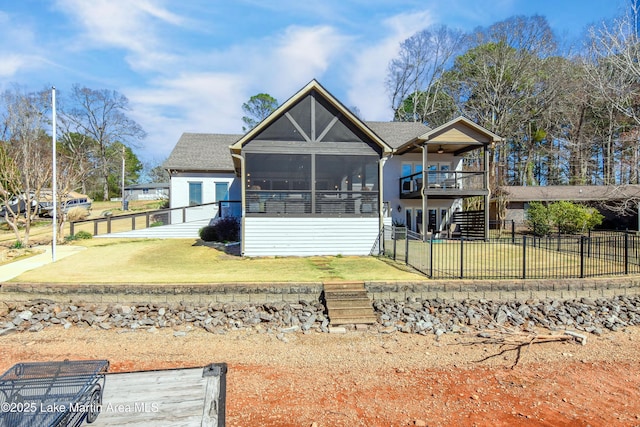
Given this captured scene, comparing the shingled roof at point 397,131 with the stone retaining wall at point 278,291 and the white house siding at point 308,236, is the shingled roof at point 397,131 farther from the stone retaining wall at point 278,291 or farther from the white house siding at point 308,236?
the stone retaining wall at point 278,291

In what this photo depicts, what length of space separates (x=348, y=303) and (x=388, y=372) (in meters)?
2.86

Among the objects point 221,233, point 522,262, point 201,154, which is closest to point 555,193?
point 522,262

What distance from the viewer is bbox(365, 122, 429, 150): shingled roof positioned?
74.0ft

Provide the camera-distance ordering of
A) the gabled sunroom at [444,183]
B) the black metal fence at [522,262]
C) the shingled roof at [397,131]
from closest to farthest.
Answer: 1. the black metal fence at [522,262]
2. the gabled sunroom at [444,183]
3. the shingled roof at [397,131]

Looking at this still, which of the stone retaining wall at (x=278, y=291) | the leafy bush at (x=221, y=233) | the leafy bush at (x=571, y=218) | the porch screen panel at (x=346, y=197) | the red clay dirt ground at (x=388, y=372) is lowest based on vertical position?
the red clay dirt ground at (x=388, y=372)

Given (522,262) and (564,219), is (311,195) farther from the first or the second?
(564,219)

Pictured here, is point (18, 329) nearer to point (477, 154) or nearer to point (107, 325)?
point (107, 325)

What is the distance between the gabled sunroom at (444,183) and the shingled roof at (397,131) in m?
2.01

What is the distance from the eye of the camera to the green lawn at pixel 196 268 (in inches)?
408

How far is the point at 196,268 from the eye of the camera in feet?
39.4

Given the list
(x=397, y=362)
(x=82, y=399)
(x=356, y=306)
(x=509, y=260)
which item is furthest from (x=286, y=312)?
(x=509, y=260)

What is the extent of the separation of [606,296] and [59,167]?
26.5 meters

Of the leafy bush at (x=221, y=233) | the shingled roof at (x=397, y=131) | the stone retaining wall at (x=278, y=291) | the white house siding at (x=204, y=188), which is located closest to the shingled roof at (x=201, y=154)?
the white house siding at (x=204, y=188)

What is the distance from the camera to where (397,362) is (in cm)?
706
